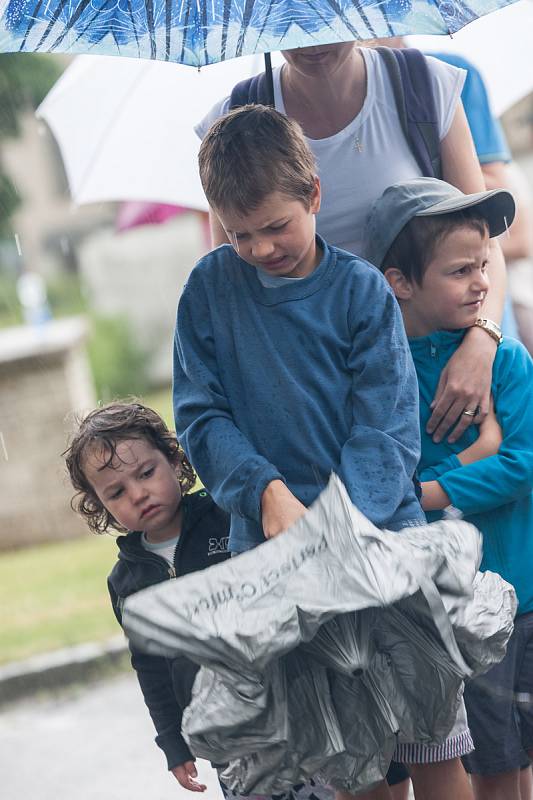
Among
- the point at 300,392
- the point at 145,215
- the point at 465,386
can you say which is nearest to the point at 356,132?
the point at 465,386

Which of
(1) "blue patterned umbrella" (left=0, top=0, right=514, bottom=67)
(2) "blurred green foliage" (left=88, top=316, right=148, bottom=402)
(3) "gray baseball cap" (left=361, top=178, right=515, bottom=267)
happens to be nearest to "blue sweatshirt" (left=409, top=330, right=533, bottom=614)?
(3) "gray baseball cap" (left=361, top=178, right=515, bottom=267)

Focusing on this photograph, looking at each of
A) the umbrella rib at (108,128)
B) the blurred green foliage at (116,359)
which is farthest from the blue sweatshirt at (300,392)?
the blurred green foliage at (116,359)

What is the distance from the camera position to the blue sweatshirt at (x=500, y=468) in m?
2.88

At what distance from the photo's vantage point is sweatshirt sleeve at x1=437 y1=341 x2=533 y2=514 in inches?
113

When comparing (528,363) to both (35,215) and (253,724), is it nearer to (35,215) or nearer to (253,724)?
(253,724)

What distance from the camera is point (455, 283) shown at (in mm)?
2963

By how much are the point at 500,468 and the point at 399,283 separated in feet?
1.64

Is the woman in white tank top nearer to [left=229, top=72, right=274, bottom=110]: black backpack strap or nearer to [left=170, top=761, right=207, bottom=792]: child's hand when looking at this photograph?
[left=229, top=72, right=274, bottom=110]: black backpack strap

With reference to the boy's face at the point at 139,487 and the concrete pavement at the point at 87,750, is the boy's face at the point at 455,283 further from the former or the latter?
the concrete pavement at the point at 87,750

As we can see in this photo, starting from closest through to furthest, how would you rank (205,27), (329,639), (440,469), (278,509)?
(329,639) < (278,509) < (205,27) < (440,469)

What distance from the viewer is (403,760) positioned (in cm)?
275

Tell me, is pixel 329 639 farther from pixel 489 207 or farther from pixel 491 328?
pixel 489 207

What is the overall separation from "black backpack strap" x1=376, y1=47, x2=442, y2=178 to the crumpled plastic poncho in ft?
3.59

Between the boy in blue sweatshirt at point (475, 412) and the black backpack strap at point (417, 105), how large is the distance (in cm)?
14
